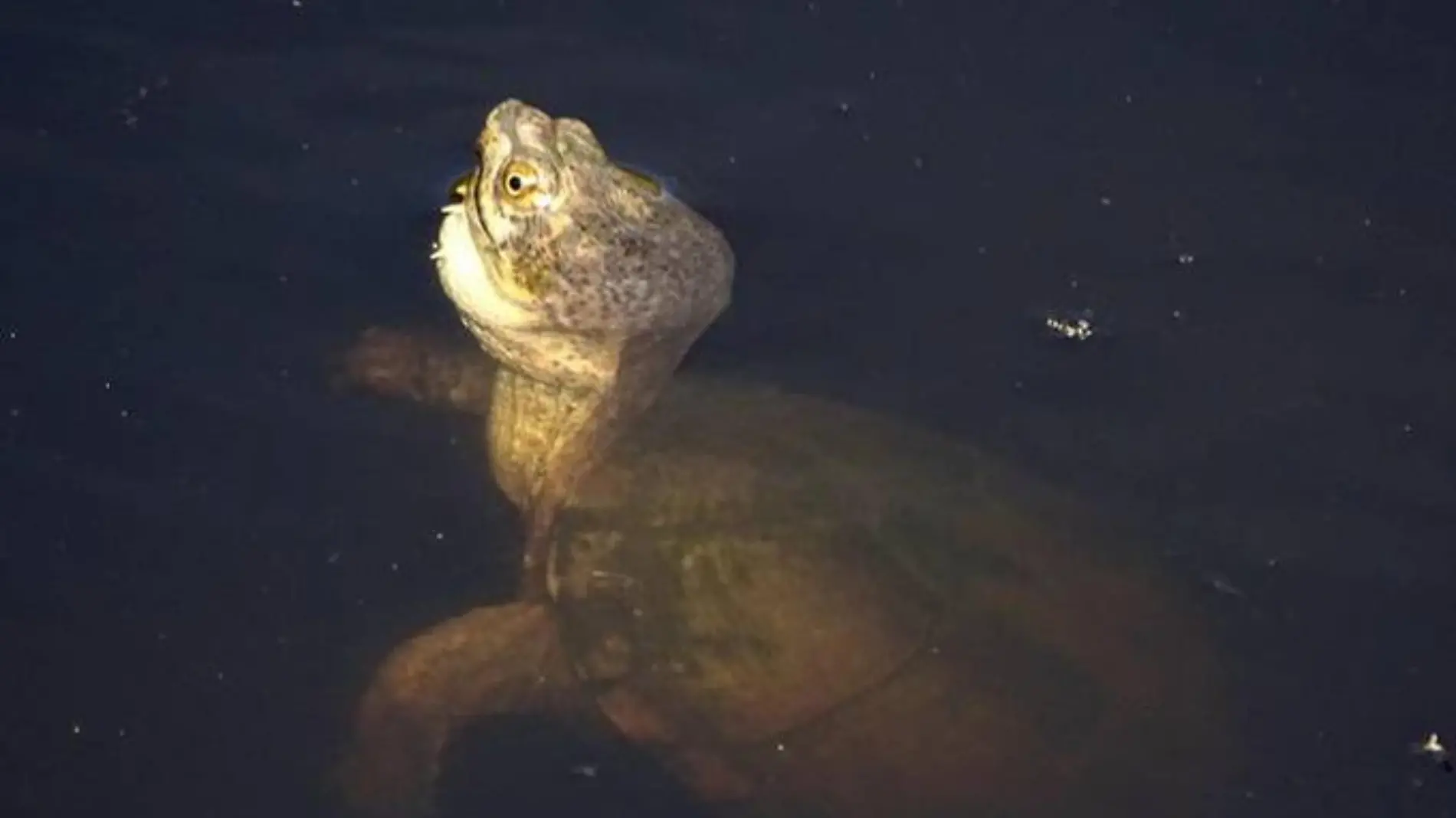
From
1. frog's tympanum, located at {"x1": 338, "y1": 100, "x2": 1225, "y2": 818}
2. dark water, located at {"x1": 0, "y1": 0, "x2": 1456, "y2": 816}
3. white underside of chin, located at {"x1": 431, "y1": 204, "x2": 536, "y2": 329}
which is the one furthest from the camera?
white underside of chin, located at {"x1": 431, "y1": 204, "x2": 536, "y2": 329}

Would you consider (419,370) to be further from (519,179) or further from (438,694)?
(438,694)

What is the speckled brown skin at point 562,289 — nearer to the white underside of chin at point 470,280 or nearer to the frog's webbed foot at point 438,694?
the white underside of chin at point 470,280

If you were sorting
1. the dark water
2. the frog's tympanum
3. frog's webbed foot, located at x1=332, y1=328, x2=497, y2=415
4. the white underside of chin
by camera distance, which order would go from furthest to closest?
frog's webbed foot, located at x1=332, y1=328, x2=497, y2=415
the white underside of chin
the dark water
the frog's tympanum

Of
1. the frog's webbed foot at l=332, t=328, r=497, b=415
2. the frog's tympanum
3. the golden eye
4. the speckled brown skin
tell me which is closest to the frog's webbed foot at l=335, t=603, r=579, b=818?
the frog's tympanum

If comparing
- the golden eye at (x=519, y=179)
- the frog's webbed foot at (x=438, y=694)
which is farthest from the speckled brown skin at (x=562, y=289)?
the frog's webbed foot at (x=438, y=694)

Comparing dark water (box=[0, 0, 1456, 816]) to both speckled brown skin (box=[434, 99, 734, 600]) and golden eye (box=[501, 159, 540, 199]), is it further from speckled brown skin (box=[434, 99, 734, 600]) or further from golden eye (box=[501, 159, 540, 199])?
golden eye (box=[501, 159, 540, 199])

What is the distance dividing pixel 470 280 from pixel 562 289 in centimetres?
20

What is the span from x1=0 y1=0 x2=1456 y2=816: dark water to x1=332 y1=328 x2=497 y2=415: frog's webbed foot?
0.04 m

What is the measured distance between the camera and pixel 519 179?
3725 millimetres

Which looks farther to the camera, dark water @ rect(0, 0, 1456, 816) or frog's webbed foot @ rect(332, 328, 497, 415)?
frog's webbed foot @ rect(332, 328, 497, 415)

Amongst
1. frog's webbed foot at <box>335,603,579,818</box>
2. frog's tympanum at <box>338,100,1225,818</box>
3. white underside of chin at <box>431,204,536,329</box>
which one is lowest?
frog's webbed foot at <box>335,603,579,818</box>

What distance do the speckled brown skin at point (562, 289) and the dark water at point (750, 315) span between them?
116 millimetres

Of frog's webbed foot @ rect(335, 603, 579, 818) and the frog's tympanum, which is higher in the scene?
the frog's tympanum

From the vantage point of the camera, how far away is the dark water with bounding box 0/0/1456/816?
147 inches
